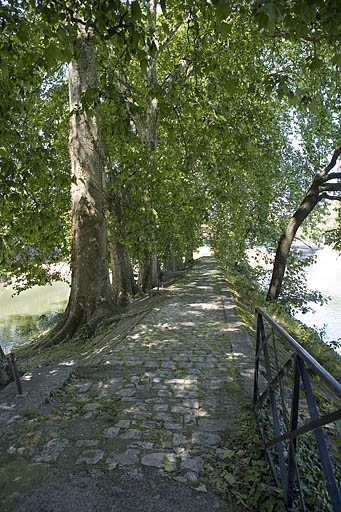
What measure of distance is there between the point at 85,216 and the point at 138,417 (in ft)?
21.3

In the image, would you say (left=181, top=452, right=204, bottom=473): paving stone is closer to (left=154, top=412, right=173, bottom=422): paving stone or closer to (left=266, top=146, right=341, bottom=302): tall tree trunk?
(left=154, top=412, right=173, bottom=422): paving stone

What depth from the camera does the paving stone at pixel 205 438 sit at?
3.76 meters

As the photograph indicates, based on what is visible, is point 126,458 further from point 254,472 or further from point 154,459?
point 254,472

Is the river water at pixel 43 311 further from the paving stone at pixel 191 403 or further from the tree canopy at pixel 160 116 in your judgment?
the paving stone at pixel 191 403

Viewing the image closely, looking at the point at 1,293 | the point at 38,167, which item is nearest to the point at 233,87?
the point at 38,167

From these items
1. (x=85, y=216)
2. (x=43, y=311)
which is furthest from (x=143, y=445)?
(x=43, y=311)

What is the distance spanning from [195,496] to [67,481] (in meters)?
1.09

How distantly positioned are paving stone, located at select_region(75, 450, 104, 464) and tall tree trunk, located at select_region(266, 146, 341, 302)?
41.0 ft

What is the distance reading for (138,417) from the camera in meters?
4.29

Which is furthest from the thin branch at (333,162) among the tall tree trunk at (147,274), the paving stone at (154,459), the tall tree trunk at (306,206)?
the paving stone at (154,459)

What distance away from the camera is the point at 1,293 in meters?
45.4

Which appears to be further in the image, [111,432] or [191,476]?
[111,432]

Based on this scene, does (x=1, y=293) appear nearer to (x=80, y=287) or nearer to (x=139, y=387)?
(x=80, y=287)

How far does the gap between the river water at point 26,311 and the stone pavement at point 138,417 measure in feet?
51.2
